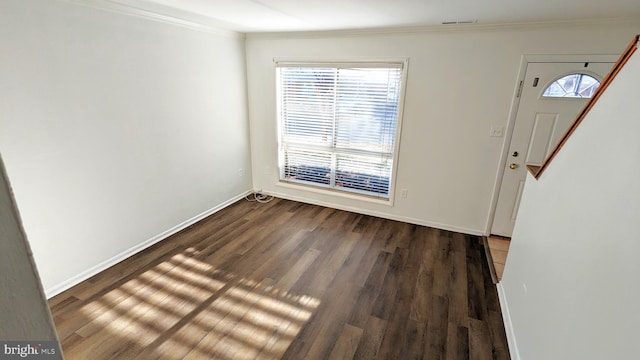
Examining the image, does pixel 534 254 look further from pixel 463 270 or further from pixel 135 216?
pixel 135 216

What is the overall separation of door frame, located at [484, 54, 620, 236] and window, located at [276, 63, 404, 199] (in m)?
1.14

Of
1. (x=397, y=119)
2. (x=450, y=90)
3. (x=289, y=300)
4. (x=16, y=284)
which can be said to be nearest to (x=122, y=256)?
(x=289, y=300)

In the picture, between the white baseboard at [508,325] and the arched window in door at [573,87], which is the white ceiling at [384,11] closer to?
the arched window in door at [573,87]

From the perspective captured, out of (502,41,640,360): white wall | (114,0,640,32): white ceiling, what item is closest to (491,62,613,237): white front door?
(114,0,640,32): white ceiling

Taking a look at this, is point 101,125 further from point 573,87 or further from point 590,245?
point 573,87

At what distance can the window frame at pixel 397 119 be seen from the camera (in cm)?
336

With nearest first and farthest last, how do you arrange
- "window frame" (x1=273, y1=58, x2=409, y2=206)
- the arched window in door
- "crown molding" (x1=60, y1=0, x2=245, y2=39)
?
"crown molding" (x1=60, y1=0, x2=245, y2=39)
the arched window in door
"window frame" (x1=273, y1=58, x2=409, y2=206)

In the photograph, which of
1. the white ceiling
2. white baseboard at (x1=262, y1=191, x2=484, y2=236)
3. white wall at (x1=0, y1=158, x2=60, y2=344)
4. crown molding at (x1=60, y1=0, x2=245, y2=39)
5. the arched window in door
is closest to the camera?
white wall at (x1=0, y1=158, x2=60, y2=344)

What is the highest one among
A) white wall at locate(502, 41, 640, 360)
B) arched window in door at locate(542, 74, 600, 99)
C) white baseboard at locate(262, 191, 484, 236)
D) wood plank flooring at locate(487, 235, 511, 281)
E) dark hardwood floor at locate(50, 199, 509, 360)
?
arched window in door at locate(542, 74, 600, 99)

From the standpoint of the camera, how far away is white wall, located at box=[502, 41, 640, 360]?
3.23 ft

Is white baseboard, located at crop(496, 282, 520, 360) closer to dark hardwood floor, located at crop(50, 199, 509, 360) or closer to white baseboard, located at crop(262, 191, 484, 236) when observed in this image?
dark hardwood floor, located at crop(50, 199, 509, 360)

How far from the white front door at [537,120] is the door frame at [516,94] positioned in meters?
0.03

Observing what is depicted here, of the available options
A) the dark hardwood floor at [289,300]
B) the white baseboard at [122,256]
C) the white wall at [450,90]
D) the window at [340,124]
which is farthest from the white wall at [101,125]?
the white wall at [450,90]

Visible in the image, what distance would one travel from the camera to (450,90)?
319cm
